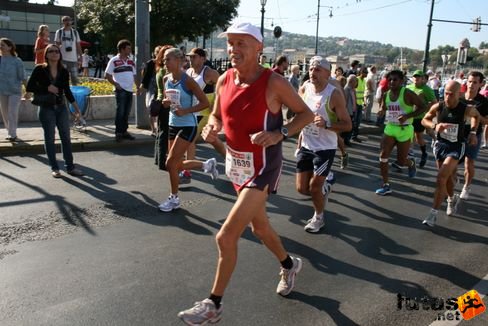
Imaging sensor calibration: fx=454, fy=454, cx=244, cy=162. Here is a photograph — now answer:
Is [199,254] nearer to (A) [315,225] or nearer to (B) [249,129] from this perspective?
→ (A) [315,225]

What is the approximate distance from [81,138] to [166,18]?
1883cm

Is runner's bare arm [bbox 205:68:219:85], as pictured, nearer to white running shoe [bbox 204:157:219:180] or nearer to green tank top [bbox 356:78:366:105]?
white running shoe [bbox 204:157:219:180]

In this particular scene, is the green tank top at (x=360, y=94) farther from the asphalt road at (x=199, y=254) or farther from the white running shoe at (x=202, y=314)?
the white running shoe at (x=202, y=314)

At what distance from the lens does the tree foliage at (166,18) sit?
2600cm

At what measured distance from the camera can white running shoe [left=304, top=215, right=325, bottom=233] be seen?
5242 mm

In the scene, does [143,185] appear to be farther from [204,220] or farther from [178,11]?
[178,11]

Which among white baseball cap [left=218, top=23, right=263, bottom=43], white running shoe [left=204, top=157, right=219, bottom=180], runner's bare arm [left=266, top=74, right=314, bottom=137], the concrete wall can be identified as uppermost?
white baseball cap [left=218, top=23, right=263, bottom=43]

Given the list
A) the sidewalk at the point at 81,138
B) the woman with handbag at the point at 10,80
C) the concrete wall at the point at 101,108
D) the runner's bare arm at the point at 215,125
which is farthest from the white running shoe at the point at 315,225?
the concrete wall at the point at 101,108

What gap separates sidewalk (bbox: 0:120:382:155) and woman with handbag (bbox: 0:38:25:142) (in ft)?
1.15

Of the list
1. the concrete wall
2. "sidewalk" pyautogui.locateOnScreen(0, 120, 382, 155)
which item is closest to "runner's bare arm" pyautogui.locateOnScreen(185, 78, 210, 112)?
"sidewalk" pyautogui.locateOnScreen(0, 120, 382, 155)

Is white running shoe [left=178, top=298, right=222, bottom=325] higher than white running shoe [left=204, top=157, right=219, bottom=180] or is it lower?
lower

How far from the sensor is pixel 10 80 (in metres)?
8.15

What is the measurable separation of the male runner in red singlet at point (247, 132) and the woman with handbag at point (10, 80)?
6156mm

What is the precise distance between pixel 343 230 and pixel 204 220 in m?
1.66
